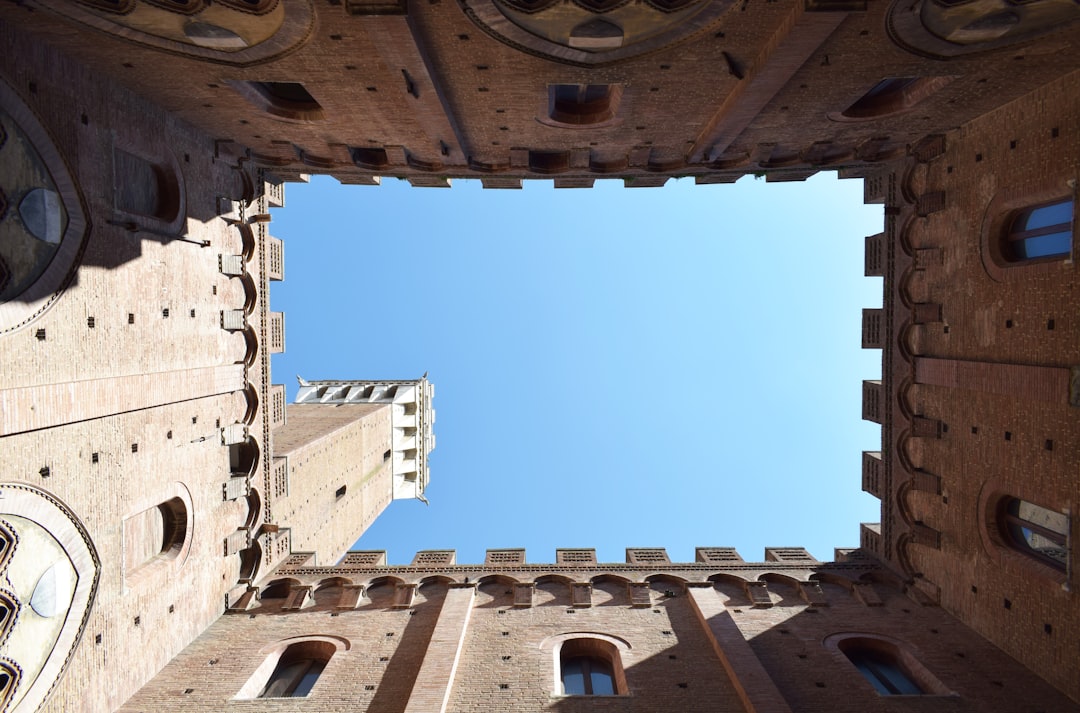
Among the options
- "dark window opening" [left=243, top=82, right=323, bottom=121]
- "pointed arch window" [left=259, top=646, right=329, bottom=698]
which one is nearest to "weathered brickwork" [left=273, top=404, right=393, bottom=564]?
"pointed arch window" [left=259, top=646, right=329, bottom=698]

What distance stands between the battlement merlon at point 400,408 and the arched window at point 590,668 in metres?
21.7

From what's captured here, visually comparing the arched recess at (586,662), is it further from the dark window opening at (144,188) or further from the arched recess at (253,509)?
the dark window opening at (144,188)

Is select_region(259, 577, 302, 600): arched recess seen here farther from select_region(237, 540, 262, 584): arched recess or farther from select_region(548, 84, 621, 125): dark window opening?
select_region(548, 84, 621, 125): dark window opening

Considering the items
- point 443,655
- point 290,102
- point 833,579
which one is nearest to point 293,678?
point 443,655

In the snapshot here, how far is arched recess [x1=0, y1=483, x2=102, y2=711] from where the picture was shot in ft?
28.3

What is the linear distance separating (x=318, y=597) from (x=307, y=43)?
12.9m

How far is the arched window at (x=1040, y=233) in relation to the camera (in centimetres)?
1060

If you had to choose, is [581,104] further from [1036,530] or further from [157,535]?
[157,535]

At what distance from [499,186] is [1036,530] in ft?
49.5

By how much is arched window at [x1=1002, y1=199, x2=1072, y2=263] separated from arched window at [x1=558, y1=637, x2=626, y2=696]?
1181 cm

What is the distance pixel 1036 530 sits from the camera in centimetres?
1124

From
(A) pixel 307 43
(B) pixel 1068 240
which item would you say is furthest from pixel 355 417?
(B) pixel 1068 240

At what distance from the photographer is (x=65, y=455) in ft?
31.3

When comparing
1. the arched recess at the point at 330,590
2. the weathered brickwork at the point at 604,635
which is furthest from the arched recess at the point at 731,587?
the arched recess at the point at 330,590
